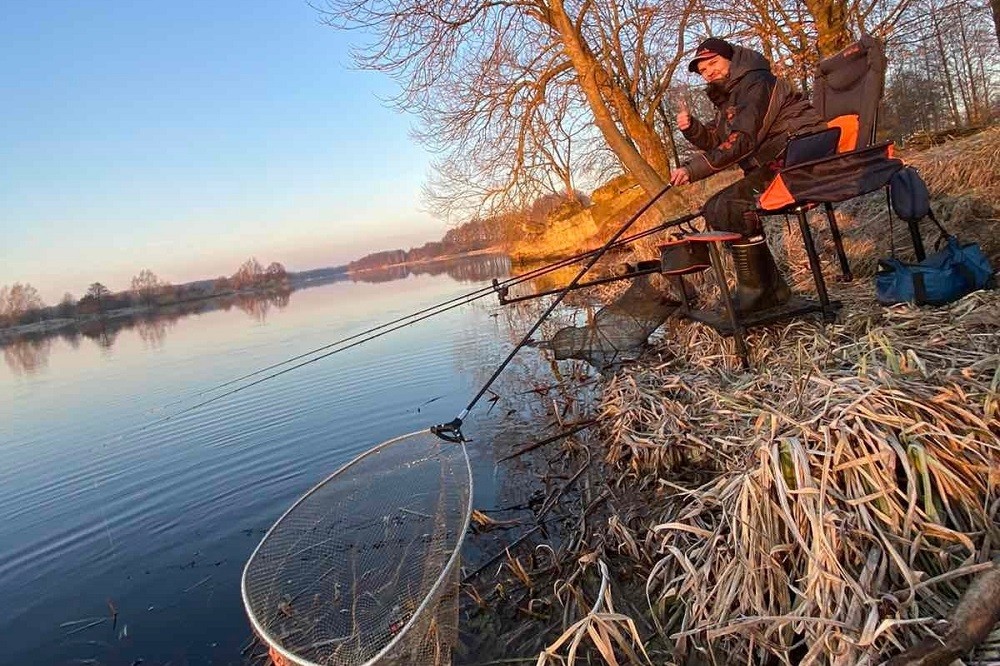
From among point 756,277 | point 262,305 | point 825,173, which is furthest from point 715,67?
point 262,305

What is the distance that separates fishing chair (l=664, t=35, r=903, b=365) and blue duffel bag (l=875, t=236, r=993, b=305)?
1.66 ft

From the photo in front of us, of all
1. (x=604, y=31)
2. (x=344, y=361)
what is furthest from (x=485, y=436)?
(x=604, y=31)

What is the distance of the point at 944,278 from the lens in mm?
3945

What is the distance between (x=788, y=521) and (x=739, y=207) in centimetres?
315

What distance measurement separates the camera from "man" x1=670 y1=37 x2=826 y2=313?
15.5 feet

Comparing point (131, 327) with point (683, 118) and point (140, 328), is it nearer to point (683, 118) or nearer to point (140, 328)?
point (140, 328)

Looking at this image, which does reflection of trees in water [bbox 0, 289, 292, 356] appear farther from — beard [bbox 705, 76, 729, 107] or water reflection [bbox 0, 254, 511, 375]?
beard [bbox 705, 76, 729, 107]

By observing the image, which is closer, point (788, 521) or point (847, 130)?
point (788, 521)

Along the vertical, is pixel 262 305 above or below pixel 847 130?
above

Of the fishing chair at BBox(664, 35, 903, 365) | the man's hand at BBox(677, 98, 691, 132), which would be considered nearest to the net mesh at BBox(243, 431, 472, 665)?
the fishing chair at BBox(664, 35, 903, 365)

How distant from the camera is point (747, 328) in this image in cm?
471

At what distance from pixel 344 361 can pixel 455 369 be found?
383 centimetres

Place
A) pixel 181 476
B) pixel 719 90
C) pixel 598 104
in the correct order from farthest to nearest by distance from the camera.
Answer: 1. pixel 598 104
2. pixel 181 476
3. pixel 719 90

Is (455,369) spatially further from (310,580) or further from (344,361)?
(310,580)
